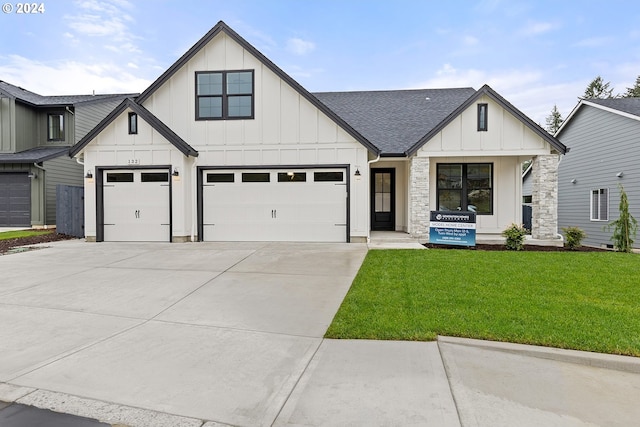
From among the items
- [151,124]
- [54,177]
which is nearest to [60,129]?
[54,177]

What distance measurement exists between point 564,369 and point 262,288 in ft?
14.4

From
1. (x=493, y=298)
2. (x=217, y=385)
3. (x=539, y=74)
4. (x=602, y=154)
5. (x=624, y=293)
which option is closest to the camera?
(x=217, y=385)

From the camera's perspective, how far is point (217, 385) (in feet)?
10.2

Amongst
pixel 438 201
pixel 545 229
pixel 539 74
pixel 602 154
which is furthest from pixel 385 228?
pixel 539 74

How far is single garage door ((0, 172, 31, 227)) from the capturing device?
1708 cm

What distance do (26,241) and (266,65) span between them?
1014 cm

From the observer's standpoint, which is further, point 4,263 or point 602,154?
point 602,154

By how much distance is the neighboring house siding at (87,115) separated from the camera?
19.5 meters

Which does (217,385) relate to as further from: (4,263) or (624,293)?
(4,263)

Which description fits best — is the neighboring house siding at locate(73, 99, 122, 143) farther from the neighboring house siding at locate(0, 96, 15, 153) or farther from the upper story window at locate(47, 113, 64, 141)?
the neighboring house siding at locate(0, 96, 15, 153)

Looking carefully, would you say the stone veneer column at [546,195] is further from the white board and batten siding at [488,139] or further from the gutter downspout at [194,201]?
the gutter downspout at [194,201]

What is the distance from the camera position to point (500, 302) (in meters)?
5.17

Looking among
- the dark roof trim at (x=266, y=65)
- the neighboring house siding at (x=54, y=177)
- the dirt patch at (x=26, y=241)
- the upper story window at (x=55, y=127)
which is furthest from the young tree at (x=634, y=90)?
the dirt patch at (x=26, y=241)

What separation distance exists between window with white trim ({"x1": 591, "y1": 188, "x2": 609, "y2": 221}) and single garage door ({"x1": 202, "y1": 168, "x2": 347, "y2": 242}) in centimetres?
1266
